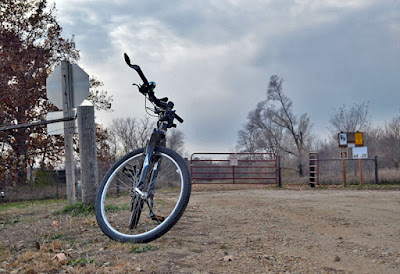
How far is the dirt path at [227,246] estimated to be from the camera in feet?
9.49

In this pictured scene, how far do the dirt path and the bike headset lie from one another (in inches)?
43.4

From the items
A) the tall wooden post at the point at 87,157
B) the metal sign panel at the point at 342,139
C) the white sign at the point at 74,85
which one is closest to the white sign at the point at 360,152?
the metal sign panel at the point at 342,139

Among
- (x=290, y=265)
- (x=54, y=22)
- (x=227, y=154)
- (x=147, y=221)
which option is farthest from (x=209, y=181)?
(x=290, y=265)

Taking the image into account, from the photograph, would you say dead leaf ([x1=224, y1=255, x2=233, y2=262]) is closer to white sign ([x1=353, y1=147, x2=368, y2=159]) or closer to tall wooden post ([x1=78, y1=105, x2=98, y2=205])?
tall wooden post ([x1=78, y1=105, x2=98, y2=205])

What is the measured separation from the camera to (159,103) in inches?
160

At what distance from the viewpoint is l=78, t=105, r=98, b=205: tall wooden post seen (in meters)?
5.35

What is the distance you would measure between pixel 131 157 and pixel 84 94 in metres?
2.79

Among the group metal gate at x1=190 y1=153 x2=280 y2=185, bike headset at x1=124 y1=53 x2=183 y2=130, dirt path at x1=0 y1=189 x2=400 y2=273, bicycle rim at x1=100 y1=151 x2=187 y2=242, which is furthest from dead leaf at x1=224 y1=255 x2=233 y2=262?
metal gate at x1=190 y1=153 x2=280 y2=185

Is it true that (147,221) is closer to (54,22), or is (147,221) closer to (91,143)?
(91,143)

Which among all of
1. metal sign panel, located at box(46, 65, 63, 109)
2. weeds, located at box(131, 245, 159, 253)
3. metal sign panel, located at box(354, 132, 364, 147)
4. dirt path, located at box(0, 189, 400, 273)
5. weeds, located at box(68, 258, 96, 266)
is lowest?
dirt path, located at box(0, 189, 400, 273)

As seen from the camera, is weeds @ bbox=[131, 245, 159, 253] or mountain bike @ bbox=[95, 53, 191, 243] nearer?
weeds @ bbox=[131, 245, 159, 253]

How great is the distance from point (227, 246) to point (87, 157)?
2.63 m

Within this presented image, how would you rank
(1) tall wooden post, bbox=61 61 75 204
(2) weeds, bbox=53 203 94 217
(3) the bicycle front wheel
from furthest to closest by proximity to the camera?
1. (1) tall wooden post, bbox=61 61 75 204
2. (2) weeds, bbox=53 203 94 217
3. (3) the bicycle front wheel

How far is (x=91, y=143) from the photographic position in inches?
214
